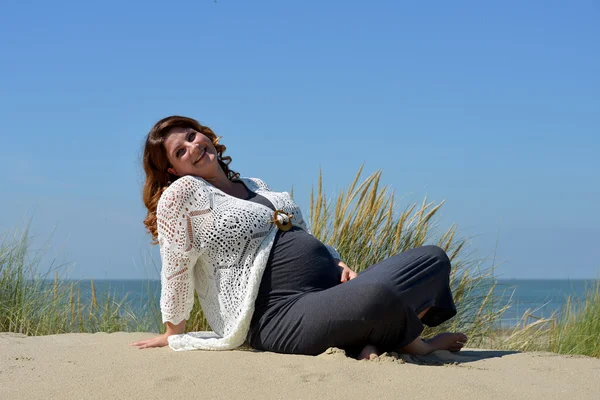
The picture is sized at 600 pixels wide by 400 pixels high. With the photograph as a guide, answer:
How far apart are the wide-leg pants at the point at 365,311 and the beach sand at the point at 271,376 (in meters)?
0.10

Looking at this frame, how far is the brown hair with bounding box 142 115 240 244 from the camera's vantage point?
3404 mm

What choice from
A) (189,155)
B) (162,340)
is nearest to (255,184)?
(189,155)

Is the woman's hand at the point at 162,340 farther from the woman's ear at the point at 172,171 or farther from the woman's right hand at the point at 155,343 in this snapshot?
the woman's ear at the point at 172,171

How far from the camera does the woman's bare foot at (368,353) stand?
2818 millimetres

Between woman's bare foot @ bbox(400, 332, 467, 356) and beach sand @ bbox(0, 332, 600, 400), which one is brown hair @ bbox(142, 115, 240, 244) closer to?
beach sand @ bbox(0, 332, 600, 400)

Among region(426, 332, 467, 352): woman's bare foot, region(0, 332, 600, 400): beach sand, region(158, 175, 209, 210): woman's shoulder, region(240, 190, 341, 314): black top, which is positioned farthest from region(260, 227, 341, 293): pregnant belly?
region(426, 332, 467, 352): woman's bare foot

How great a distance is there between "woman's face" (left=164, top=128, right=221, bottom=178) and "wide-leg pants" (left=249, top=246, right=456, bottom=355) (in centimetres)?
81

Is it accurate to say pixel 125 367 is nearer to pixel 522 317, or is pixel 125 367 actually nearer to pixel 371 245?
pixel 371 245

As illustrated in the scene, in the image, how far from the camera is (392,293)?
2.82 meters

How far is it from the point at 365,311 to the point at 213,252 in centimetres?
78

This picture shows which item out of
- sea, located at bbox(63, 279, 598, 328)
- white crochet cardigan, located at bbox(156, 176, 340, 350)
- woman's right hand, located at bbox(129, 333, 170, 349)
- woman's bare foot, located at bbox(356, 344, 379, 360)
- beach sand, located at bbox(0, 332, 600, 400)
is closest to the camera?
beach sand, located at bbox(0, 332, 600, 400)

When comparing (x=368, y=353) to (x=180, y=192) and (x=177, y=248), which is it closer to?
(x=177, y=248)

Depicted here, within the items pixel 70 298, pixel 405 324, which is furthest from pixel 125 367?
pixel 70 298

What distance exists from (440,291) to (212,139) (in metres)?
1.46
